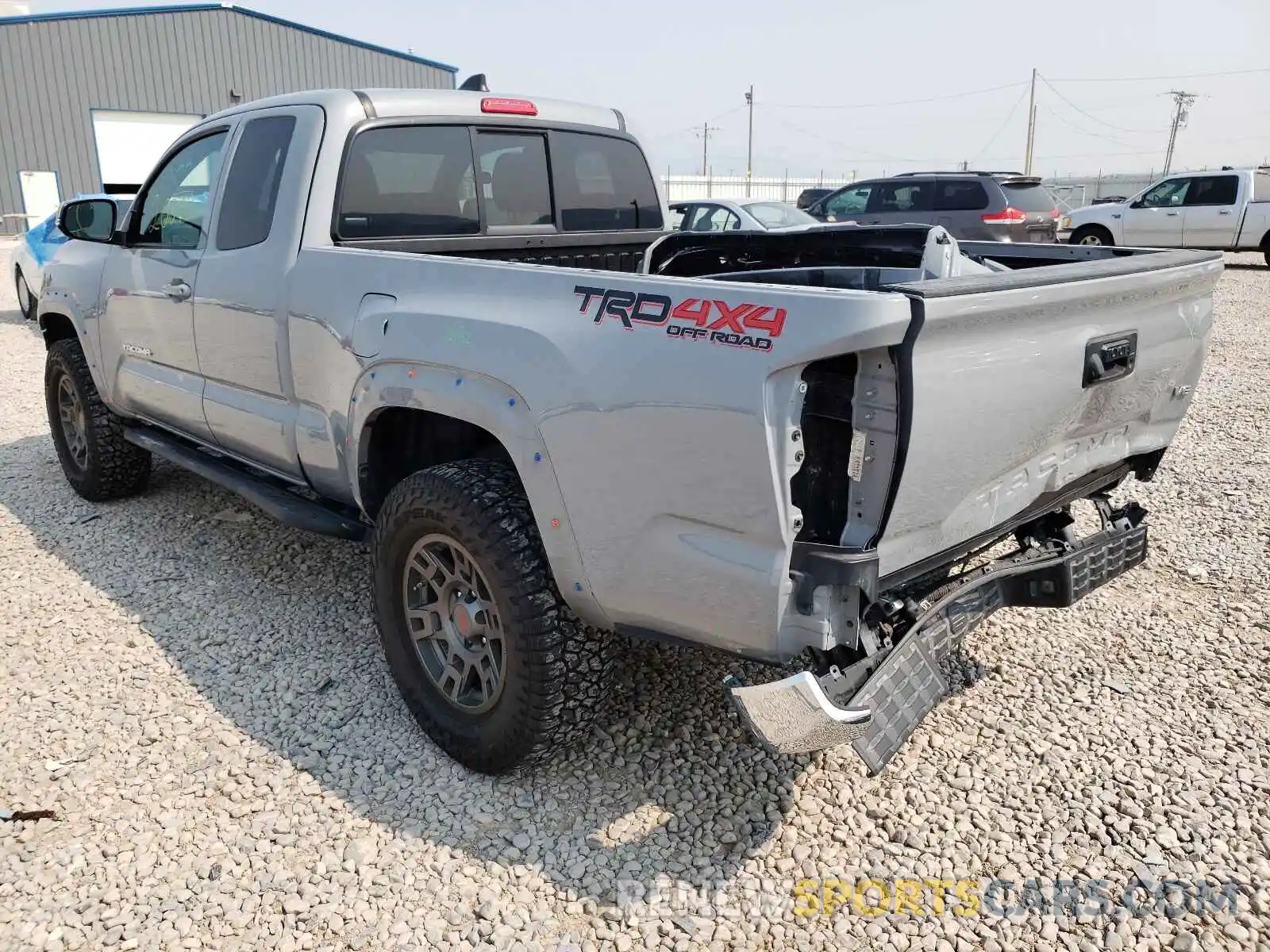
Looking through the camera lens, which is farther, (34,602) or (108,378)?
(108,378)

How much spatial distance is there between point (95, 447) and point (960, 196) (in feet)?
42.7

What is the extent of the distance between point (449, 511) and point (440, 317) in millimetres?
556

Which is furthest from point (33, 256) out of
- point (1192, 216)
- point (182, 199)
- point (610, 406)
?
point (1192, 216)

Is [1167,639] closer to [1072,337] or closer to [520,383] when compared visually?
[1072,337]

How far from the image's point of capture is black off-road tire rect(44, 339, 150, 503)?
521 cm

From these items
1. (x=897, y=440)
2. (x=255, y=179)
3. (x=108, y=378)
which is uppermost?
(x=255, y=179)

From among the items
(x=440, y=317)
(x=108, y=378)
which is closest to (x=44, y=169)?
(x=108, y=378)

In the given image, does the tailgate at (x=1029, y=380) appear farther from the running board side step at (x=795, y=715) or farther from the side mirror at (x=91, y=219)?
the side mirror at (x=91, y=219)

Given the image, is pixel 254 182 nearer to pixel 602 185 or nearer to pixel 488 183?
pixel 488 183

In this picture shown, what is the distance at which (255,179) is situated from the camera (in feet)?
12.3

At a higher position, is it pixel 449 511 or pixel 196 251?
pixel 196 251

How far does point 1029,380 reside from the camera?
2.40m

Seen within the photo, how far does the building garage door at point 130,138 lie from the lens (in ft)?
84.3

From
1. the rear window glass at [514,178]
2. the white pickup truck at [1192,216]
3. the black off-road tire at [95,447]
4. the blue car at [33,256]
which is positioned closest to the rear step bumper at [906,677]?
the rear window glass at [514,178]
